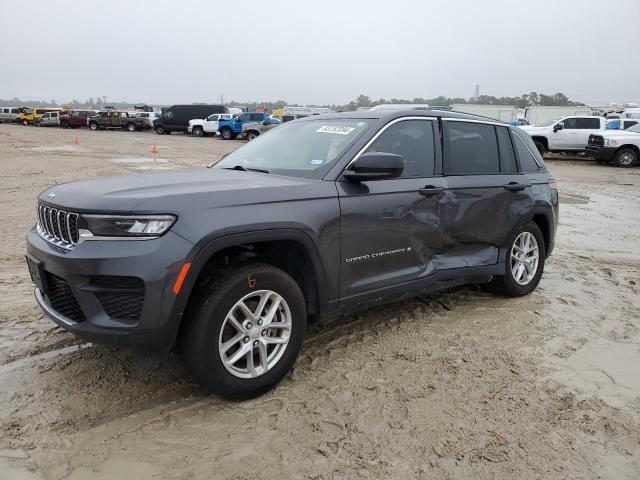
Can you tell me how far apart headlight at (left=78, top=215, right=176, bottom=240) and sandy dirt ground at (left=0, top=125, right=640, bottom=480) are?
3.44 feet

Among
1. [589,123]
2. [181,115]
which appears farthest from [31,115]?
[589,123]

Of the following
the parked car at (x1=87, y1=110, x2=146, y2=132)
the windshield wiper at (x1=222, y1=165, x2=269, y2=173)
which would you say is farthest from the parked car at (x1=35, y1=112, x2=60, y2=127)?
the windshield wiper at (x1=222, y1=165, x2=269, y2=173)

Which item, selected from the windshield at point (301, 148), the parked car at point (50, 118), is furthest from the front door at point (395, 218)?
the parked car at point (50, 118)

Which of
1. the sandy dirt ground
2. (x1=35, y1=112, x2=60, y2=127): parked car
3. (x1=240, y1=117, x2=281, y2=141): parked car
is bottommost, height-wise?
the sandy dirt ground

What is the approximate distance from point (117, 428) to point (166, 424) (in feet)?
0.84

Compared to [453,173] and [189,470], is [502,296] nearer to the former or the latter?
[453,173]

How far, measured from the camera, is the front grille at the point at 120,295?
2713 millimetres

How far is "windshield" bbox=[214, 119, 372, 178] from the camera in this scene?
12.2 ft

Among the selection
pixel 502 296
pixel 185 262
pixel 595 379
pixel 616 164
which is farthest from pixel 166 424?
pixel 616 164

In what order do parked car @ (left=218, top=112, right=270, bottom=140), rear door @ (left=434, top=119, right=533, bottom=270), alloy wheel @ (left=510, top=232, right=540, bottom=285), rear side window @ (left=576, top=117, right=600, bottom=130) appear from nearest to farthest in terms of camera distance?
1. rear door @ (left=434, top=119, right=533, bottom=270)
2. alloy wheel @ (left=510, top=232, right=540, bottom=285)
3. rear side window @ (left=576, top=117, right=600, bottom=130)
4. parked car @ (left=218, top=112, right=270, bottom=140)

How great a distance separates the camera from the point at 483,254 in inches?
183

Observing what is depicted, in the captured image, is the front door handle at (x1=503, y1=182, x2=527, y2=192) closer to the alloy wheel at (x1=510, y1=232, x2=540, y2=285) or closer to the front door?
the alloy wheel at (x1=510, y1=232, x2=540, y2=285)

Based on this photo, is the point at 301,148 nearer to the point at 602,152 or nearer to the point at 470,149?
the point at 470,149

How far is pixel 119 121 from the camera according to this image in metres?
42.5
